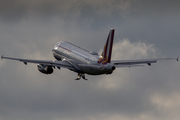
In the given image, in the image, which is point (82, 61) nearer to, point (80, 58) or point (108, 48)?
point (80, 58)

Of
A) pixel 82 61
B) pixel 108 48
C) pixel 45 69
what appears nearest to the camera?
pixel 108 48

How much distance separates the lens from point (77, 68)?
329ft

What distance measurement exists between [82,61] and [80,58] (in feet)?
4.38

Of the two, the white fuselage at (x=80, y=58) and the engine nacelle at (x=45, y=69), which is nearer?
the white fuselage at (x=80, y=58)

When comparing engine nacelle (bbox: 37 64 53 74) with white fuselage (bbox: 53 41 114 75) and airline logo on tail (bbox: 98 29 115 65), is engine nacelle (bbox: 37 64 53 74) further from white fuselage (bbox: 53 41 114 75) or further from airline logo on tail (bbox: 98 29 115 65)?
airline logo on tail (bbox: 98 29 115 65)

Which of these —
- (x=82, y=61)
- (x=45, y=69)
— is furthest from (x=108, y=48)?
(x=45, y=69)

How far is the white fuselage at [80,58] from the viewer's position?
303ft

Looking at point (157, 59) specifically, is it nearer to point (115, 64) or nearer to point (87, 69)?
point (115, 64)

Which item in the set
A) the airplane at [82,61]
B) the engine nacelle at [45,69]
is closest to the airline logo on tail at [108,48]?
the airplane at [82,61]

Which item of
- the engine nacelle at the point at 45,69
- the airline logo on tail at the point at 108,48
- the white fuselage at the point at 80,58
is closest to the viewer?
the airline logo on tail at the point at 108,48

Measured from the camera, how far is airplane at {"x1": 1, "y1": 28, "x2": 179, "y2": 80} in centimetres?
9144

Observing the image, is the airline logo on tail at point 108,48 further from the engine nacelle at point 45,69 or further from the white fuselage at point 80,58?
the engine nacelle at point 45,69

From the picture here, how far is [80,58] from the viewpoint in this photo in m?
99.5

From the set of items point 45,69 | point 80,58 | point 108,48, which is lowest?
point 45,69
